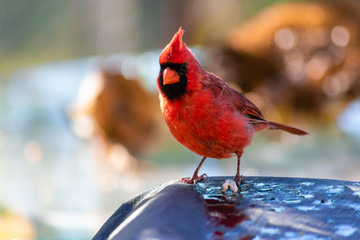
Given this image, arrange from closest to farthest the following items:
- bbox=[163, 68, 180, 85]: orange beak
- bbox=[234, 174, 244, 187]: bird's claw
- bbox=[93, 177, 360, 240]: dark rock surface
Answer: bbox=[93, 177, 360, 240]: dark rock surface → bbox=[163, 68, 180, 85]: orange beak → bbox=[234, 174, 244, 187]: bird's claw

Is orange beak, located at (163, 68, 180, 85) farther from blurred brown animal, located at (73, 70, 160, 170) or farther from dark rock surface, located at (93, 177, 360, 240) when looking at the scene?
blurred brown animal, located at (73, 70, 160, 170)

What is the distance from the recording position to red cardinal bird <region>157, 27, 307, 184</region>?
149 centimetres

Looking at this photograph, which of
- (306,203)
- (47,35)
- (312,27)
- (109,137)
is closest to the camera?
(306,203)

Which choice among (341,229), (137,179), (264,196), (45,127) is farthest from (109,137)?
(341,229)

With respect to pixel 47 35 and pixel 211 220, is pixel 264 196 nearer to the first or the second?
pixel 211 220

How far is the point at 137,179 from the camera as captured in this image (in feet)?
15.7

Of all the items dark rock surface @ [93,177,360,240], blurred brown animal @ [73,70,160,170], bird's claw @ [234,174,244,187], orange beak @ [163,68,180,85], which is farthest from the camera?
blurred brown animal @ [73,70,160,170]

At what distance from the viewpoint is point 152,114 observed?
4.69 metres

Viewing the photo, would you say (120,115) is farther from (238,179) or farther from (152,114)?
(238,179)

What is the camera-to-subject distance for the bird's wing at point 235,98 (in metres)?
1.62

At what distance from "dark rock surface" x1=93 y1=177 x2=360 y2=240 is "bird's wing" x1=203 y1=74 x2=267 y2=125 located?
11.1 inches

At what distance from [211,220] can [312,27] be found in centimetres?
381

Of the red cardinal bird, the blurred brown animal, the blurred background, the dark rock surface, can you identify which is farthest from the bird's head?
the blurred brown animal

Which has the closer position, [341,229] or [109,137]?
[341,229]
